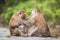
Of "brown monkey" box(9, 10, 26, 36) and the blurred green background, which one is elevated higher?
the blurred green background

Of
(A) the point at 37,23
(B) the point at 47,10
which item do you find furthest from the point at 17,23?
(B) the point at 47,10

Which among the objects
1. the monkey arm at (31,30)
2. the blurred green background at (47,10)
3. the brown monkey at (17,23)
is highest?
the blurred green background at (47,10)

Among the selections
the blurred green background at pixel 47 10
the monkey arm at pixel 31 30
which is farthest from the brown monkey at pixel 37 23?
the blurred green background at pixel 47 10

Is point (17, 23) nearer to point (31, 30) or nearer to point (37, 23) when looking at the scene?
point (31, 30)

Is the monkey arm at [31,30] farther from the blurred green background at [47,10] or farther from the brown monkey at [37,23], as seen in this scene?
the blurred green background at [47,10]

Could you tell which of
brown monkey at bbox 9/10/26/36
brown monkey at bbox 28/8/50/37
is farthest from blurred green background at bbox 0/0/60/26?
brown monkey at bbox 9/10/26/36

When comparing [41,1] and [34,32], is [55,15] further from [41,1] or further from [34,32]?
[34,32]

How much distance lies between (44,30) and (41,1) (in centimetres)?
1186

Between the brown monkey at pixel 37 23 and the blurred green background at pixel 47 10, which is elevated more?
the blurred green background at pixel 47 10

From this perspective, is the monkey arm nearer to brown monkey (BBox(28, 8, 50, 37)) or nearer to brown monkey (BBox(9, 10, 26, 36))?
brown monkey (BBox(28, 8, 50, 37))

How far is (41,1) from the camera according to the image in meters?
26.5

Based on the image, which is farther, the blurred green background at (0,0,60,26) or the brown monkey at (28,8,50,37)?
the blurred green background at (0,0,60,26)

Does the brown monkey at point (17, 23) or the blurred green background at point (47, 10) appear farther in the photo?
the blurred green background at point (47, 10)

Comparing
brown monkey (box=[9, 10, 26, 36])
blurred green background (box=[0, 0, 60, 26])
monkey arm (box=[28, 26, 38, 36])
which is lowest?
monkey arm (box=[28, 26, 38, 36])
